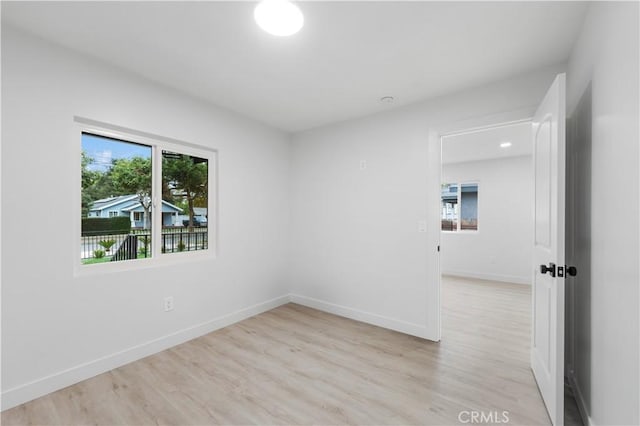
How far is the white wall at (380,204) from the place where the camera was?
2871 millimetres

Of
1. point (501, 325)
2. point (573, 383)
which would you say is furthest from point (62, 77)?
point (501, 325)

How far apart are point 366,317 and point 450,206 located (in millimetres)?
4294

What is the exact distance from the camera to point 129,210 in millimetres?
2674

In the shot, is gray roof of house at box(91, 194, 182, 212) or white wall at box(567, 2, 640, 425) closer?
white wall at box(567, 2, 640, 425)

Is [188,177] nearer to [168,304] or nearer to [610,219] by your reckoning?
[168,304]

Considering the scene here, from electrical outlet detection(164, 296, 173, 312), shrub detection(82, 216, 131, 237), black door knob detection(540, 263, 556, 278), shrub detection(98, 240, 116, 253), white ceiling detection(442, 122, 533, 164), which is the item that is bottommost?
electrical outlet detection(164, 296, 173, 312)

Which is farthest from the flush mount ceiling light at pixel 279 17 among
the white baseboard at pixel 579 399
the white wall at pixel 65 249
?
the white baseboard at pixel 579 399

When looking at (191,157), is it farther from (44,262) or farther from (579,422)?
(579,422)

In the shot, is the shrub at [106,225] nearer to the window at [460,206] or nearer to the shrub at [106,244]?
the shrub at [106,244]

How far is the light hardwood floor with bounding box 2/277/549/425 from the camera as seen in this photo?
6.11 ft

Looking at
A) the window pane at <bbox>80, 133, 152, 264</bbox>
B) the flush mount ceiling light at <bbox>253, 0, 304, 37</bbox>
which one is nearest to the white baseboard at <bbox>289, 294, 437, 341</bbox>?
the window pane at <bbox>80, 133, 152, 264</bbox>

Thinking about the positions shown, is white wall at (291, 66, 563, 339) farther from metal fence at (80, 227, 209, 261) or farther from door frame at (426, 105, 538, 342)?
metal fence at (80, 227, 209, 261)

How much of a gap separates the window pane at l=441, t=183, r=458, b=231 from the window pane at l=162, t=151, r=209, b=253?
5.31 m

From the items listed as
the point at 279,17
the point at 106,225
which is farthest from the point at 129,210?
the point at 279,17
